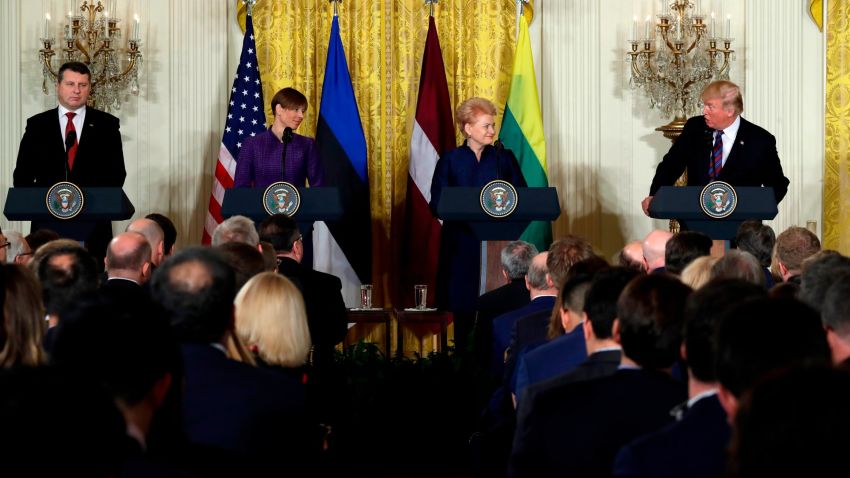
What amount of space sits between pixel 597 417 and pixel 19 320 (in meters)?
1.34

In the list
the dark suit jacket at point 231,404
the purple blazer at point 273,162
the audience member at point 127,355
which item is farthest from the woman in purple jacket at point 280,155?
the audience member at point 127,355

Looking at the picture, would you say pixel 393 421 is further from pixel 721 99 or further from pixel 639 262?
pixel 721 99

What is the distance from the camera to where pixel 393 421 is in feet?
21.1

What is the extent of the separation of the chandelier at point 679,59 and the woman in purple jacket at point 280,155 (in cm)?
263

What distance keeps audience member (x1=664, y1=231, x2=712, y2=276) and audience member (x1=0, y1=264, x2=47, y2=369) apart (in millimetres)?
2730

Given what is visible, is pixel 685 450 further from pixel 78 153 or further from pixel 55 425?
pixel 78 153

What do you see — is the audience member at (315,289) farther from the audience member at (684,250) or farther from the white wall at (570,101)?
the white wall at (570,101)

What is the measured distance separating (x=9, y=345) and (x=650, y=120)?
7190mm

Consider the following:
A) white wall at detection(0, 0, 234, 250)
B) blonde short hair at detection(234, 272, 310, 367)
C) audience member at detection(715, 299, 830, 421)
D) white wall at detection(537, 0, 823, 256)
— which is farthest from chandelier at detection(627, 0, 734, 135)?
audience member at detection(715, 299, 830, 421)

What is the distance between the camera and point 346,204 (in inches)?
340

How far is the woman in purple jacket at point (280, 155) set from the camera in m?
7.54

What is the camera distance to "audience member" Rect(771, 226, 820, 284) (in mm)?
5078

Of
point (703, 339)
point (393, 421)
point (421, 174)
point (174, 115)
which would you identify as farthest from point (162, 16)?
point (703, 339)

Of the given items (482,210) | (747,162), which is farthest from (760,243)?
(482,210)
